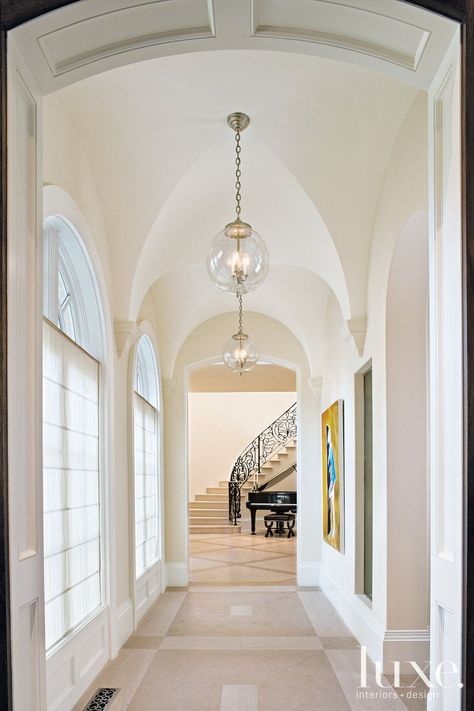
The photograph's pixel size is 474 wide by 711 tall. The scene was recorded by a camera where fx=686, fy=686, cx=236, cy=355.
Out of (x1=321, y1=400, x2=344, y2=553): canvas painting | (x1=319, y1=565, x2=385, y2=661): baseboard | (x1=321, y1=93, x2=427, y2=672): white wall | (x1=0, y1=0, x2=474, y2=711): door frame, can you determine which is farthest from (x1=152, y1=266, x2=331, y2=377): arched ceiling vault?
(x1=0, y1=0, x2=474, y2=711): door frame

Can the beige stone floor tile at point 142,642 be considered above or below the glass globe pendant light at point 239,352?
below

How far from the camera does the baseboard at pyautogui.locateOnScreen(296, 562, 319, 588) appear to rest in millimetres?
9562

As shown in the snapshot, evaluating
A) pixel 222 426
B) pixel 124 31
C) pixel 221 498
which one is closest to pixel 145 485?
pixel 124 31

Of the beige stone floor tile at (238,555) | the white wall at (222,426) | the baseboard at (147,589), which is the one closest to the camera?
the baseboard at (147,589)

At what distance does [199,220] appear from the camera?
657 cm

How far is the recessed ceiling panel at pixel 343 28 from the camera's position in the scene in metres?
2.46

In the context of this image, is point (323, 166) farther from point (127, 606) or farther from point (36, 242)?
point (127, 606)

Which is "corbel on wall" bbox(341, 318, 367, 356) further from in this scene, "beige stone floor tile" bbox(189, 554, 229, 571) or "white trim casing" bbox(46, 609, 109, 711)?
"beige stone floor tile" bbox(189, 554, 229, 571)

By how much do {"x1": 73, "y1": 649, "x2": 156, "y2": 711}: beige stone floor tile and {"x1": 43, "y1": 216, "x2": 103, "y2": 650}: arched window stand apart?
0.51 meters

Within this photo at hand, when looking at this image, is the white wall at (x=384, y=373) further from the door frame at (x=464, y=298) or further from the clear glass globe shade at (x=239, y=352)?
the door frame at (x=464, y=298)

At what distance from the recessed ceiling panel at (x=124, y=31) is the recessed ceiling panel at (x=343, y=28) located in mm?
225

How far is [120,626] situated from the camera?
6.16m

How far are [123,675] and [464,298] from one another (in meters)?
4.40

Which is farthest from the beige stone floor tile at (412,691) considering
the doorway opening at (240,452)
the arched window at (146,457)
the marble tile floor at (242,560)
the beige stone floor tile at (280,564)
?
the doorway opening at (240,452)
